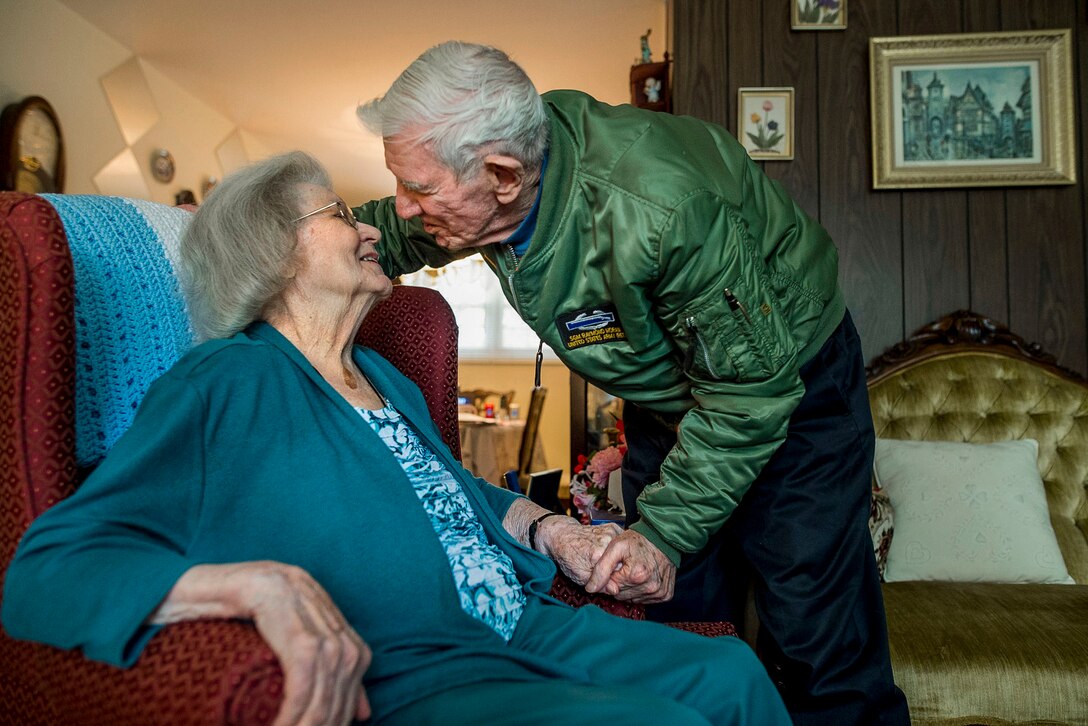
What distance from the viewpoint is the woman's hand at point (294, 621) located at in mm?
726

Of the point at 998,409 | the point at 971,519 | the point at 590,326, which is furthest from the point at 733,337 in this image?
the point at 998,409

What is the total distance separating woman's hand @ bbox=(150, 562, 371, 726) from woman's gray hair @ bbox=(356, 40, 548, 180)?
67cm

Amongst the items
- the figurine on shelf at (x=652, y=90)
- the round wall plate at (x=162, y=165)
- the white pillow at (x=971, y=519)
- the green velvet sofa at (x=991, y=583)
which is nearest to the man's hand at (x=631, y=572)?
the green velvet sofa at (x=991, y=583)

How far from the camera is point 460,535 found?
1.21 metres

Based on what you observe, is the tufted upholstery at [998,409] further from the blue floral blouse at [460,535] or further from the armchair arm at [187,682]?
the armchair arm at [187,682]

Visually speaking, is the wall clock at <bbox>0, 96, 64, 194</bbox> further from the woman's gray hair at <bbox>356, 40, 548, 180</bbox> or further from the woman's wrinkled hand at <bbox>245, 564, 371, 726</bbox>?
the woman's wrinkled hand at <bbox>245, 564, 371, 726</bbox>

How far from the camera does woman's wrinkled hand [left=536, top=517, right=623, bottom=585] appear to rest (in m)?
1.32

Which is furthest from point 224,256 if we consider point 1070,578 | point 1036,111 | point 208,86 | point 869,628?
point 208,86

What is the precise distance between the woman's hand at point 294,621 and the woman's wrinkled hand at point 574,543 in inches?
22.1

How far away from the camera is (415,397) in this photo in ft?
4.63

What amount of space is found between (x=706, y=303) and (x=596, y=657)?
547mm

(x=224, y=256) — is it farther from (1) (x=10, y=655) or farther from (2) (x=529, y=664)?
(2) (x=529, y=664)

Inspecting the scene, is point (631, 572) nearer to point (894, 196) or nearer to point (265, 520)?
point (265, 520)

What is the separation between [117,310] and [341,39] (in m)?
4.14
